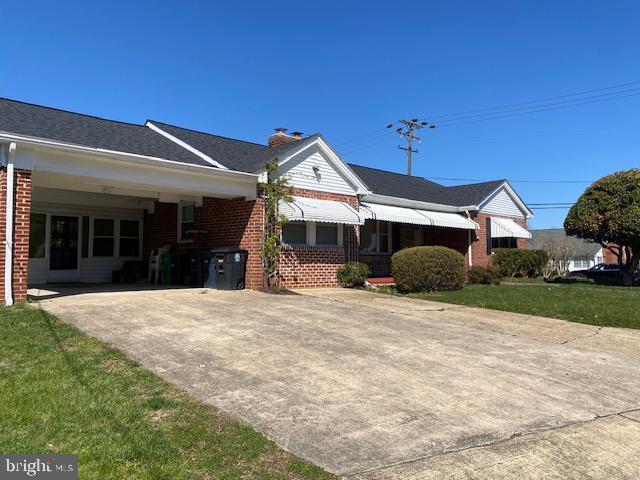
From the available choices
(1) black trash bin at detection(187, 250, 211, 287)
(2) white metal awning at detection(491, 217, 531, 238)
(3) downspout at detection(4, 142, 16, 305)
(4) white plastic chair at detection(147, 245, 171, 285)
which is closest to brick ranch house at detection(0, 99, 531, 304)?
(3) downspout at detection(4, 142, 16, 305)

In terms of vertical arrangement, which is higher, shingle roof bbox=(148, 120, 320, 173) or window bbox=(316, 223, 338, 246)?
shingle roof bbox=(148, 120, 320, 173)

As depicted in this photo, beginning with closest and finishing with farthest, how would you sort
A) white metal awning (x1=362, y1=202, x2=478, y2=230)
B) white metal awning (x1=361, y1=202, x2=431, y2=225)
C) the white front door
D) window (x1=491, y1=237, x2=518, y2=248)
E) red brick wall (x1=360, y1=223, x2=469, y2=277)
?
the white front door
white metal awning (x1=361, y1=202, x2=431, y2=225)
white metal awning (x1=362, y1=202, x2=478, y2=230)
red brick wall (x1=360, y1=223, x2=469, y2=277)
window (x1=491, y1=237, x2=518, y2=248)

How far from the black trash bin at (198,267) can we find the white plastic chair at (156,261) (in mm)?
1403

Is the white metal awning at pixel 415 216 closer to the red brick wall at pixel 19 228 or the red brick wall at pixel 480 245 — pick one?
the red brick wall at pixel 480 245

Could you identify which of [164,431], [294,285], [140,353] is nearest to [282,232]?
[294,285]

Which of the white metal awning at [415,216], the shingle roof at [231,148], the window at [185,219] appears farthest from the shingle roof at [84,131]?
the white metal awning at [415,216]

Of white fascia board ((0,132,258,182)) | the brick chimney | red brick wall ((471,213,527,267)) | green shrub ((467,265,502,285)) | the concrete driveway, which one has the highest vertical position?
the brick chimney

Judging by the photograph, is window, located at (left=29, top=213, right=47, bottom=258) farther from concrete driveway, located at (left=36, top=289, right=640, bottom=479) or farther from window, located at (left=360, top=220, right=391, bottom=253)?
window, located at (left=360, top=220, right=391, bottom=253)

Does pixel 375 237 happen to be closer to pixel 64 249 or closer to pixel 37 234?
pixel 64 249

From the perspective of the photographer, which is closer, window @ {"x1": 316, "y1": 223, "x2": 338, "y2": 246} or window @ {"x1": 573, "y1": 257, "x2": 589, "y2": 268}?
window @ {"x1": 316, "y1": 223, "x2": 338, "y2": 246}

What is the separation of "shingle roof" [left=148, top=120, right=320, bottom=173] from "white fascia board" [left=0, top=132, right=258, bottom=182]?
508 mm

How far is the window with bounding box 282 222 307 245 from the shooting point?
1414 centimetres

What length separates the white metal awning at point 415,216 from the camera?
55.3 ft

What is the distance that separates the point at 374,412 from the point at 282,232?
9796 millimetres
